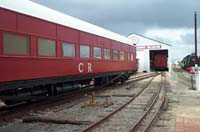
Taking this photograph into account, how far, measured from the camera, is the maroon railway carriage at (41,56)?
887 centimetres

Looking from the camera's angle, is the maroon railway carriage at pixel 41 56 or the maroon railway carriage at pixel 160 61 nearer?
the maroon railway carriage at pixel 41 56

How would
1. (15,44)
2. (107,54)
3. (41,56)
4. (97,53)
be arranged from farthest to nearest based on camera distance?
(107,54), (97,53), (41,56), (15,44)

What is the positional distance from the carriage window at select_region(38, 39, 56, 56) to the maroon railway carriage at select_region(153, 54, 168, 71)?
44843 millimetres

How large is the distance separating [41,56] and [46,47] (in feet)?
1.78

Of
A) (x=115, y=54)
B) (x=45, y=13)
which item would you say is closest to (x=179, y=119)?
(x=45, y=13)

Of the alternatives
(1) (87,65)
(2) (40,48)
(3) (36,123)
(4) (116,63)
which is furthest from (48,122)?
(4) (116,63)

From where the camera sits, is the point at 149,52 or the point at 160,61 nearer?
the point at 160,61

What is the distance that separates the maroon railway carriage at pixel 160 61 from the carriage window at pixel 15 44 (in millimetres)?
46604

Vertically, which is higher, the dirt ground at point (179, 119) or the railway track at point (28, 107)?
the railway track at point (28, 107)

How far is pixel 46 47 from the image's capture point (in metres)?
10.9

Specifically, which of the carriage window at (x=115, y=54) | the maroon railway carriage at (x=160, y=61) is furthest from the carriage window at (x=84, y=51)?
the maroon railway carriage at (x=160, y=61)

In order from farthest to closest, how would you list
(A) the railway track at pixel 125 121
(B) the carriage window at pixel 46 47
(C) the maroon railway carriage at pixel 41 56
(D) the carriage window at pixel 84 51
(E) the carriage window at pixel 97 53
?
1. (E) the carriage window at pixel 97 53
2. (D) the carriage window at pixel 84 51
3. (B) the carriage window at pixel 46 47
4. (C) the maroon railway carriage at pixel 41 56
5. (A) the railway track at pixel 125 121

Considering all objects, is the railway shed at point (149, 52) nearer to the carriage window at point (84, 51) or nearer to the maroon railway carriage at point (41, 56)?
the maroon railway carriage at point (41, 56)

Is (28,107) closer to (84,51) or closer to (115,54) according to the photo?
(84,51)
